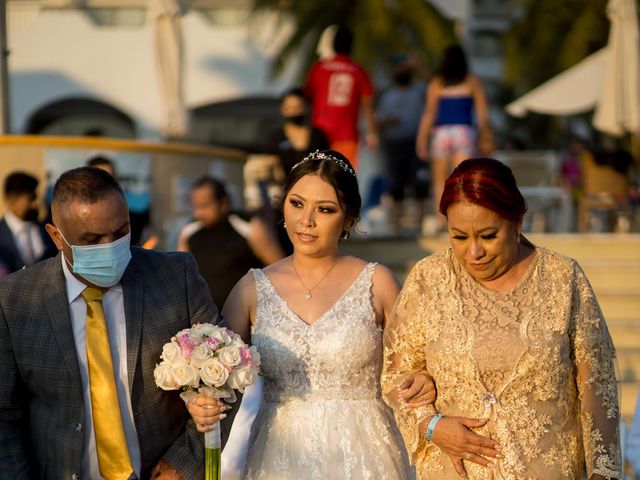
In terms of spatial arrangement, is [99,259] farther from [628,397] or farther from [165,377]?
[628,397]

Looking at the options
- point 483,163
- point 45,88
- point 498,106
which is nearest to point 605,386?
point 483,163

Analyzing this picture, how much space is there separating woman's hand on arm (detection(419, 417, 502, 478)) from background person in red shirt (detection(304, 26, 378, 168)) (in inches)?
288

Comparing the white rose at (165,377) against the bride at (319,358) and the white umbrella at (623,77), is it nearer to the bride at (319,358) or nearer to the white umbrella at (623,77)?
the bride at (319,358)

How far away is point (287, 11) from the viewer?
1198 inches

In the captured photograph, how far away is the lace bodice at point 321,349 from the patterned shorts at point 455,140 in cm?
672

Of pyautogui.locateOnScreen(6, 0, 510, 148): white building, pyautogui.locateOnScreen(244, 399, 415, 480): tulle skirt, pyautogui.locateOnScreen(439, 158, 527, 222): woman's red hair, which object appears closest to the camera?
pyautogui.locateOnScreen(439, 158, 527, 222): woman's red hair

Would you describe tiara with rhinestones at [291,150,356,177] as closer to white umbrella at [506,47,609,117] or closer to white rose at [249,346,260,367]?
white rose at [249,346,260,367]

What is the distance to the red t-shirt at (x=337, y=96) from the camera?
39.1 feet

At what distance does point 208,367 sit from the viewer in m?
4.62

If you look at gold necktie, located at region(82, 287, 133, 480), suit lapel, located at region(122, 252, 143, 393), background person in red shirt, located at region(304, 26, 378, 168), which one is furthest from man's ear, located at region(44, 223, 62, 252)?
background person in red shirt, located at region(304, 26, 378, 168)

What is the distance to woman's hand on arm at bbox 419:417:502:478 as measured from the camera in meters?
4.65

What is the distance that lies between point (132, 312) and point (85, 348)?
23cm

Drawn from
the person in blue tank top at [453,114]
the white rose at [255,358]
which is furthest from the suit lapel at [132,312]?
the person in blue tank top at [453,114]

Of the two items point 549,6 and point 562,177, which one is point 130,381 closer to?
point 562,177
